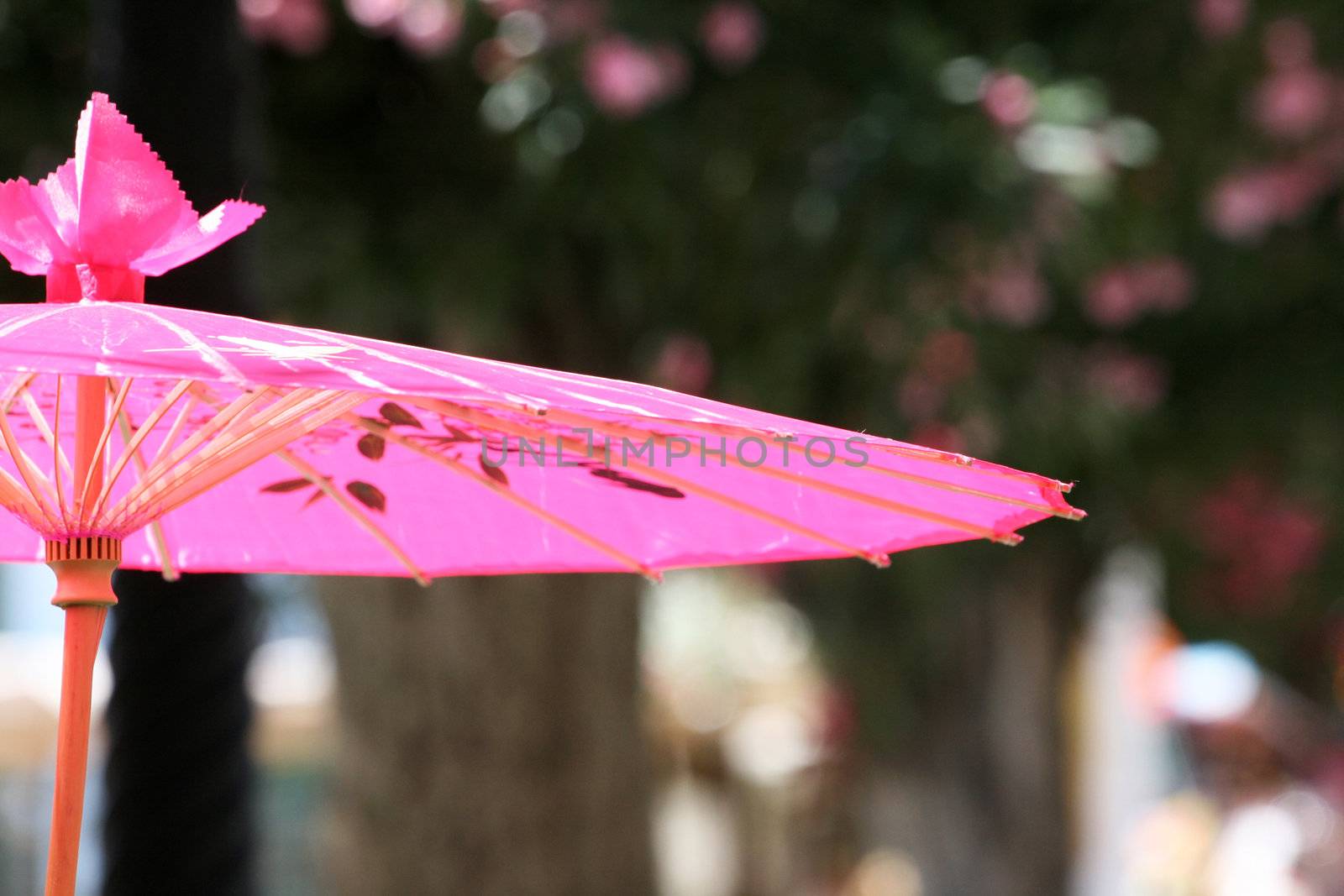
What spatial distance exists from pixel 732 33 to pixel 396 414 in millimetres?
2632

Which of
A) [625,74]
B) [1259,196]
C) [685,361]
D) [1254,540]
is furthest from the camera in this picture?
[1254,540]

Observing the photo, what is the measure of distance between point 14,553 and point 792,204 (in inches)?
96.8

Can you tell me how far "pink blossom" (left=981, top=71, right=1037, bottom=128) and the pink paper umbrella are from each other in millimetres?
2003

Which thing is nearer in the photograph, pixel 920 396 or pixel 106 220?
pixel 106 220

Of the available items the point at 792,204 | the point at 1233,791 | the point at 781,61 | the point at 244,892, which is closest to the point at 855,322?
the point at 792,204

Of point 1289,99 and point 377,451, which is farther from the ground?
point 1289,99

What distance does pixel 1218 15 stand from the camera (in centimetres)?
465

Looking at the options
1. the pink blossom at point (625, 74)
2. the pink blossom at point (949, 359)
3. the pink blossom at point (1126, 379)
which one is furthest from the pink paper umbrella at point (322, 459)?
the pink blossom at point (1126, 379)

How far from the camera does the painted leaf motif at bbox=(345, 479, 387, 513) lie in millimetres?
2020

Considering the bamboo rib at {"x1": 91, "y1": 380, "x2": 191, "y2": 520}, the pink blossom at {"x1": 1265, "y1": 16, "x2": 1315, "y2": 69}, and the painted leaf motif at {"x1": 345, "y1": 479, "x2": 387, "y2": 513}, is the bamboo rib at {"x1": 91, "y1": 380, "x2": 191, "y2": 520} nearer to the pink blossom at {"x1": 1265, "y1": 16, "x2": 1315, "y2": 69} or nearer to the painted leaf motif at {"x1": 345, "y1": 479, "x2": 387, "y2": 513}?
the painted leaf motif at {"x1": 345, "y1": 479, "x2": 387, "y2": 513}

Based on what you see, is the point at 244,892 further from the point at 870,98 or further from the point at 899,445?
the point at 870,98

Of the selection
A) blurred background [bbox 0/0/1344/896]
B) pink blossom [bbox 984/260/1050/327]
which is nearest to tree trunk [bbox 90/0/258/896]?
blurred background [bbox 0/0/1344/896]

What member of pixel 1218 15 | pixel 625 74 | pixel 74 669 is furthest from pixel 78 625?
pixel 1218 15

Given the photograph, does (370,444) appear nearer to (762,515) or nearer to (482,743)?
(762,515)
